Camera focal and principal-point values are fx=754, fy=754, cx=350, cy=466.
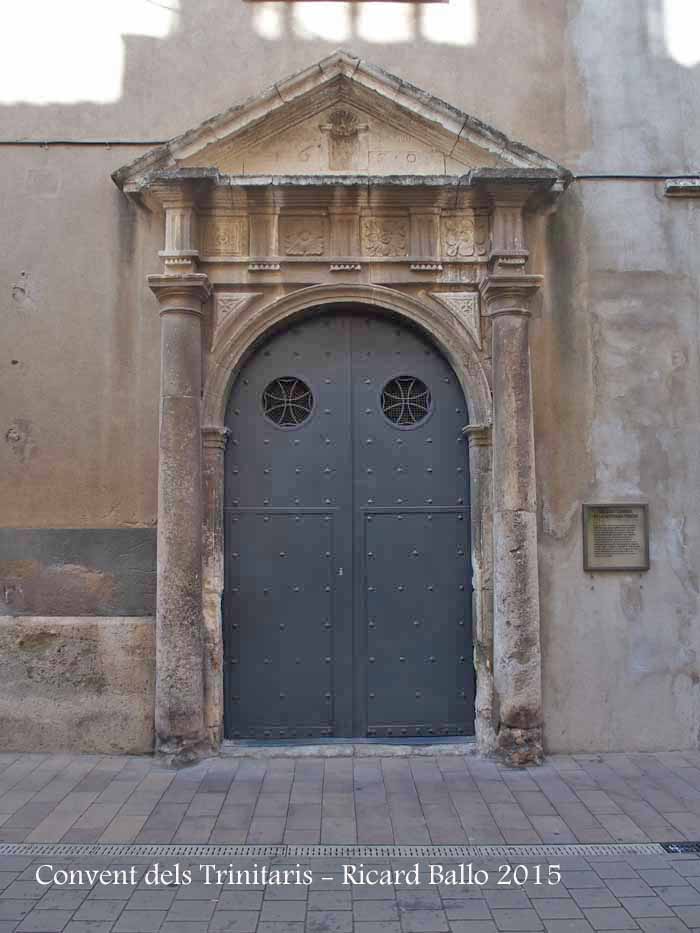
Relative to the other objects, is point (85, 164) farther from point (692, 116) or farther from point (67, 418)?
point (692, 116)

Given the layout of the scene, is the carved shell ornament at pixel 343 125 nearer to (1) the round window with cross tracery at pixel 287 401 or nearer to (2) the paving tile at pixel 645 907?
(1) the round window with cross tracery at pixel 287 401

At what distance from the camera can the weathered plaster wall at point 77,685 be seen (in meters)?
5.00

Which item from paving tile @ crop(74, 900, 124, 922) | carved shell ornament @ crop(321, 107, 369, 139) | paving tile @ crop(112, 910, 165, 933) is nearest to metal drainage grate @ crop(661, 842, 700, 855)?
paving tile @ crop(112, 910, 165, 933)

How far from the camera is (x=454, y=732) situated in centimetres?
518

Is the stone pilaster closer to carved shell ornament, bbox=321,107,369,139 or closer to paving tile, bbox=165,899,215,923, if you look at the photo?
carved shell ornament, bbox=321,107,369,139

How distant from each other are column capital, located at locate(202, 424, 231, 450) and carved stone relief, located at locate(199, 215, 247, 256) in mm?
1214

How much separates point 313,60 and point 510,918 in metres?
5.42

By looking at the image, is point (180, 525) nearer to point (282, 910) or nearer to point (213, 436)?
point (213, 436)

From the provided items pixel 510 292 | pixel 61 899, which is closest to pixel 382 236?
pixel 510 292

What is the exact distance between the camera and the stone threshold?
495 centimetres

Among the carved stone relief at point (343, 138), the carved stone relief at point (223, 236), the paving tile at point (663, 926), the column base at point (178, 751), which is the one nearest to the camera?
the paving tile at point (663, 926)

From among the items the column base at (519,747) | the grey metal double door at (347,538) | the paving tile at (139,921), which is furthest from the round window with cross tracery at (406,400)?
the paving tile at (139,921)

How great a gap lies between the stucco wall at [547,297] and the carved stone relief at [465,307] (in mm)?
429

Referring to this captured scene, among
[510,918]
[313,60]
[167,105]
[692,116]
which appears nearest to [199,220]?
[167,105]
